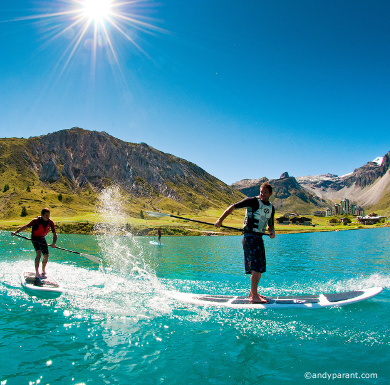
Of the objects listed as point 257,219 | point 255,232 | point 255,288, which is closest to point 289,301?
point 255,288

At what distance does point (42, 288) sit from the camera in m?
13.2

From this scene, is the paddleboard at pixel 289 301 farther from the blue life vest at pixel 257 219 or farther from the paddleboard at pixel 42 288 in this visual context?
the paddleboard at pixel 42 288

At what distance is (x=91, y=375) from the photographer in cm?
617

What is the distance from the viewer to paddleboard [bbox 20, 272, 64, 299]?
12883 millimetres

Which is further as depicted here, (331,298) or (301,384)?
(331,298)

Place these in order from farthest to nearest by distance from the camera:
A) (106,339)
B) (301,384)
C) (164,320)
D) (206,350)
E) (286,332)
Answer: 1. (164,320)
2. (286,332)
3. (106,339)
4. (206,350)
5. (301,384)

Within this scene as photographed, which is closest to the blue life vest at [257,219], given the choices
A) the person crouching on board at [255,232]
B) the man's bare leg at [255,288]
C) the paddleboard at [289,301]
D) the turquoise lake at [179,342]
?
the person crouching on board at [255,232]

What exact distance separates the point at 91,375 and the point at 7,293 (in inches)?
383

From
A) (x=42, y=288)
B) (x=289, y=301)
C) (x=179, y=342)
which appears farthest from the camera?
(x=42, y=288)

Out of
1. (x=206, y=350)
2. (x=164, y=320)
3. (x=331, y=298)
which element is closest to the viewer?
(x=206, y=350)

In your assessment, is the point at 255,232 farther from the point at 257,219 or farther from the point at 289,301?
the point at 289,301

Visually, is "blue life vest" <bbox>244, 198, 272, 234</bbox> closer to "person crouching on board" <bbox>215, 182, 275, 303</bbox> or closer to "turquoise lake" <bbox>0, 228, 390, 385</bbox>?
"person crouching on board" <bbox>215, 182, 275, 303</bbox>

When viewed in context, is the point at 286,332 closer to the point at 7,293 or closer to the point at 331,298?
the point at 331,298

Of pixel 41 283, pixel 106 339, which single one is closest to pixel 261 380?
pixel 106 339
